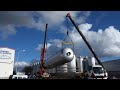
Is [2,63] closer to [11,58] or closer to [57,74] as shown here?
[11,58]

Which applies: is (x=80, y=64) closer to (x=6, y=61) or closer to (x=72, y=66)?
(x=72, y=66)

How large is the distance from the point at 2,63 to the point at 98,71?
37.3 feet

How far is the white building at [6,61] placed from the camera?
2505 centimetres

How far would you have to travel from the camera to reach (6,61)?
83.2 feet

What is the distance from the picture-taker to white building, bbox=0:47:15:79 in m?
25.0

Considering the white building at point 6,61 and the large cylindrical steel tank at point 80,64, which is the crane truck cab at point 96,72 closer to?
the large cylindrical steel tank at point 80,64

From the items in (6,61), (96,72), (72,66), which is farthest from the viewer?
(6,61)

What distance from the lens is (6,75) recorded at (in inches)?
998

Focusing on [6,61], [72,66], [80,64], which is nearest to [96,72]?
[80,64]

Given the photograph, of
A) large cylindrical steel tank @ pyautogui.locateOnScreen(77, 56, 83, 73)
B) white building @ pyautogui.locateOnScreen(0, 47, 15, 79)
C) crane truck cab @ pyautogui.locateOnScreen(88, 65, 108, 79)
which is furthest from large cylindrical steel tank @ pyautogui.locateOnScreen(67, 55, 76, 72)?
white building @ pyautogui.locateOnScreen(0, 47, 15, 79)

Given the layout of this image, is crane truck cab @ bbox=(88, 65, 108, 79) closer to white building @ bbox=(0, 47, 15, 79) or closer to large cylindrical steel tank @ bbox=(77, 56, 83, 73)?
large cylindrical steel tank @ bbox=(77, 56, 83, 73)
